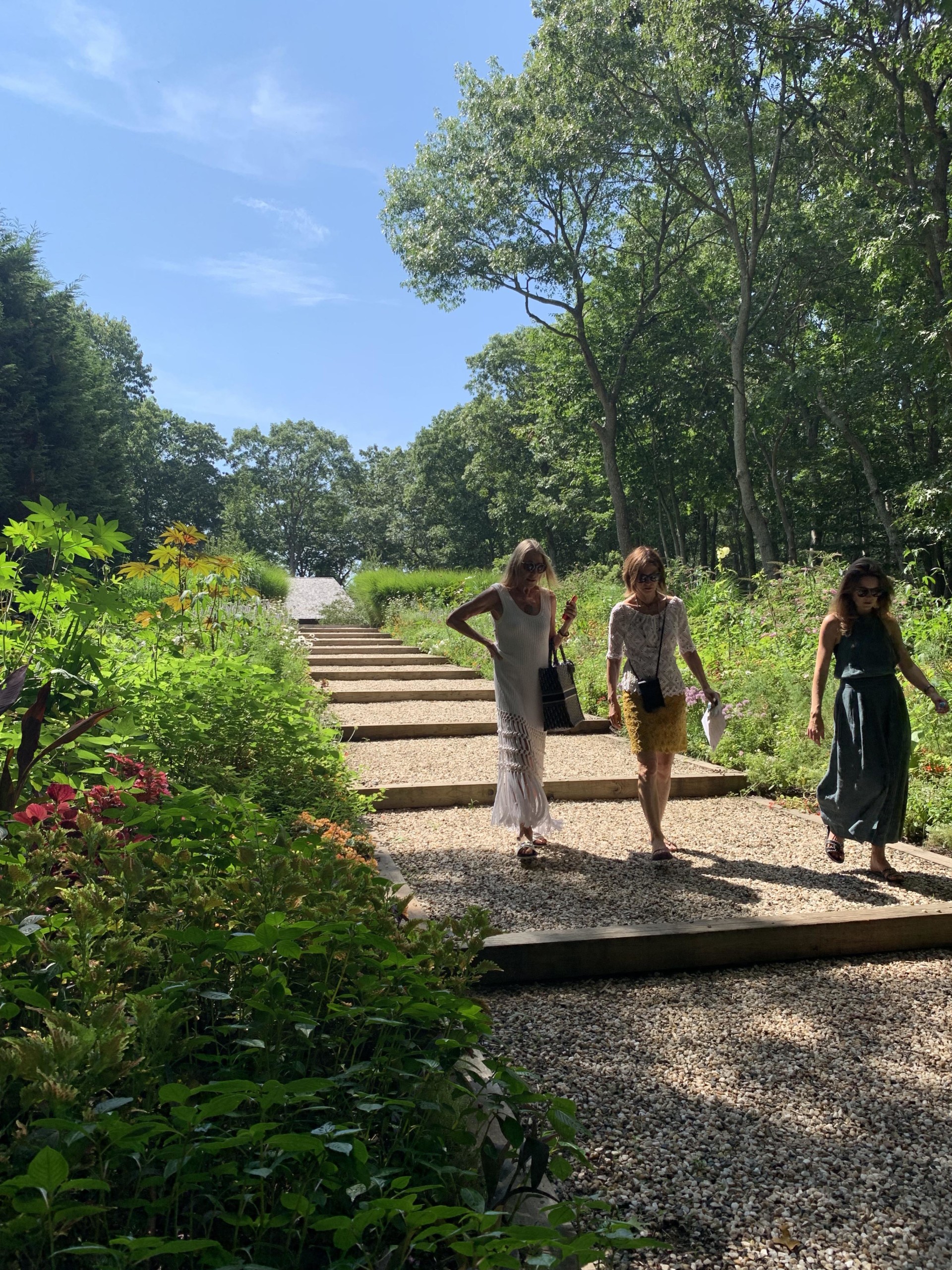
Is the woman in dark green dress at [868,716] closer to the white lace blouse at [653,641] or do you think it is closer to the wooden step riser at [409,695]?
the white lace blouse at [653,641]

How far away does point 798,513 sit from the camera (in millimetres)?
31219

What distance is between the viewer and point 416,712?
988 cm

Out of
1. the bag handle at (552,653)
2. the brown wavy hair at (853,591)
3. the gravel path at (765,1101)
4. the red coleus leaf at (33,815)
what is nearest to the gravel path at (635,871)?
the gravel path at (765,1101)

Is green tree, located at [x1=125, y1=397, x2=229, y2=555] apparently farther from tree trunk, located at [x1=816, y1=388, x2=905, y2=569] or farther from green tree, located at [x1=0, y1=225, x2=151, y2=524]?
tree trunk, located at [x1=816, y1=388, x2=905, y2=569]

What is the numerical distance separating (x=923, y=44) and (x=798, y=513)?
17918 mm

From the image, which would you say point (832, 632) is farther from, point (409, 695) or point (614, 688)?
point (409, 695)

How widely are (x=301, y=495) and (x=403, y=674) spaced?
201ft

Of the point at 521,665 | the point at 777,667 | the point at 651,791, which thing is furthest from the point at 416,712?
the point at 651,791

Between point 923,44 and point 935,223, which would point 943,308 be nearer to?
point 935,223

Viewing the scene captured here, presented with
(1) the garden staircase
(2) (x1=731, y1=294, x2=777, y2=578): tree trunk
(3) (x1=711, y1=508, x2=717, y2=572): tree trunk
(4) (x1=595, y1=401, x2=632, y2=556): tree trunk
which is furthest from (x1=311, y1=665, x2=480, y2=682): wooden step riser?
(3) (x1=711, y1=508, x2=717, y2=572): tree trunk

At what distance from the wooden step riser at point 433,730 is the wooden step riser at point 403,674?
9.56ft

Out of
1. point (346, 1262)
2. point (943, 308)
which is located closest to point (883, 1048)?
point (346, 1262)

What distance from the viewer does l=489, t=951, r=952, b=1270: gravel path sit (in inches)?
83.3

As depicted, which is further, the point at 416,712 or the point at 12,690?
the point at 416,712
